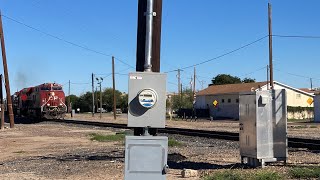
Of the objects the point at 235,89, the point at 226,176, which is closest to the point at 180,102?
the point at 235,89

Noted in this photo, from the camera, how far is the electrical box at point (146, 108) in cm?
729

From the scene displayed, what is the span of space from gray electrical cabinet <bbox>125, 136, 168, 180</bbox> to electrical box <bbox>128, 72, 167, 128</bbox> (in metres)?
0.23

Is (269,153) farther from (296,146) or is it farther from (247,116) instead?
(296,146)

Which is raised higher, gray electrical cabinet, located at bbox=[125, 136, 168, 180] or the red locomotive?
the red locomotive

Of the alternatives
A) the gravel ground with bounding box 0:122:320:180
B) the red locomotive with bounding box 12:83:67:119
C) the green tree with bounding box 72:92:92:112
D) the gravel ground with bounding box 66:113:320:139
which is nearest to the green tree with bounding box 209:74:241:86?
the green tree with bounding box 72:92:92:112

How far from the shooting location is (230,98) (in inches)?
3093

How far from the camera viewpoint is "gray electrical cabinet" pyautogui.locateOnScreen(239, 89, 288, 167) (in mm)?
12281

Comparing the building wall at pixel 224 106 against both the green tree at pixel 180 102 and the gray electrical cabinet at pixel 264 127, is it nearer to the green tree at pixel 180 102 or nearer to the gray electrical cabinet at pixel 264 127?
the green tree at pixel 180 102

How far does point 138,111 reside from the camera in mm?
7316

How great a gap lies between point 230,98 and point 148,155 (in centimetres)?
7230

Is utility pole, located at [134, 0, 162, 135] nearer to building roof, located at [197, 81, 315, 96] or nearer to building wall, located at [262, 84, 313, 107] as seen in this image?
building roof, located at [197, 81, 315, 96]

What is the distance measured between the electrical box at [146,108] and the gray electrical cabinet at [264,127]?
5521 millimetres

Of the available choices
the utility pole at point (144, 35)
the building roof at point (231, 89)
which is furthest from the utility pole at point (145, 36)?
the building roof at point (231, 89)

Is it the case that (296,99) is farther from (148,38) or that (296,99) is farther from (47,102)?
(148,38)
